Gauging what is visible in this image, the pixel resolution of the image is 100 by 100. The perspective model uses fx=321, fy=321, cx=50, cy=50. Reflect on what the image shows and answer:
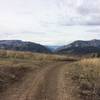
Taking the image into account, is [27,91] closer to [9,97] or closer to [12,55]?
[9,97]

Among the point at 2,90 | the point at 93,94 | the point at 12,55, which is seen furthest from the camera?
the point at 12,55

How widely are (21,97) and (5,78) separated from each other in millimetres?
8876

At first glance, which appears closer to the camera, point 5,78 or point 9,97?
point 9,97

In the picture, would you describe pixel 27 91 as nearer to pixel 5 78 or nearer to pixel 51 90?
pixel 51 90

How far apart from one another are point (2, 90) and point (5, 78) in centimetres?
550

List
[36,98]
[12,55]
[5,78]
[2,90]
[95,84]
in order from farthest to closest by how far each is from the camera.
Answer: [12,55] → [5,78] → [95,84] → [2,90] → [36,98]

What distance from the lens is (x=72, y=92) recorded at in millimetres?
18391

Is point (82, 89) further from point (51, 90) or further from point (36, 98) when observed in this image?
point (36, 98)

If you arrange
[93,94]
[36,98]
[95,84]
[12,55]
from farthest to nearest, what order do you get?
[12,55]
[95,84]
[93,94]
[36,98]

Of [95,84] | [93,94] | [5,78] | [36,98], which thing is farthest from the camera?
[5,78]

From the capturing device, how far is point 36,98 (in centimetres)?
1617

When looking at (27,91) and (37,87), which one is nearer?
(27,91)

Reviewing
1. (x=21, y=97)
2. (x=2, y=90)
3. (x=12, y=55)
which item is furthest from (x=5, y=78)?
(x=12, y=55)

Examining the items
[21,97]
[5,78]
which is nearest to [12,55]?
[5,78]
